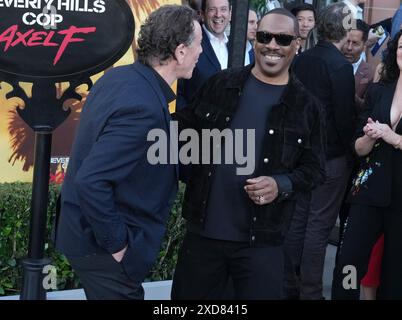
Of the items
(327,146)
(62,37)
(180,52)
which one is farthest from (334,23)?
(180,52)

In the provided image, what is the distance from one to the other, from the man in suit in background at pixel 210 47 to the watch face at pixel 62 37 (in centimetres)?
83

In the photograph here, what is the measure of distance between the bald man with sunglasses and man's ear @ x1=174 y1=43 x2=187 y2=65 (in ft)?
1.65

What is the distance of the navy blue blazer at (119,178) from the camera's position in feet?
9.53

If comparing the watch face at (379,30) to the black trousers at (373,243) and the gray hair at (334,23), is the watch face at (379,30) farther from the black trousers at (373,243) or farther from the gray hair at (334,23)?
the black trousers at (373,243)

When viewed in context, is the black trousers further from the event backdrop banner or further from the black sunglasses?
the event backdrop banner

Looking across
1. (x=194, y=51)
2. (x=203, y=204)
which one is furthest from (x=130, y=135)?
(x=203, y=204)

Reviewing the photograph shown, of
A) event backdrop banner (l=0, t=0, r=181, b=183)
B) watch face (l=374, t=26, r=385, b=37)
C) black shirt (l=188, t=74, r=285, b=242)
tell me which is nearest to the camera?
black shirt (l=188, t=74, r=285, b=242)

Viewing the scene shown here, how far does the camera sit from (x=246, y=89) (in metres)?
3.66

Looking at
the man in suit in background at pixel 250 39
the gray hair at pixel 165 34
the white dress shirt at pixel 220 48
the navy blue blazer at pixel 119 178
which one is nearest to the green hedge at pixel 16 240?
the white dress shirt at pixel 220 48

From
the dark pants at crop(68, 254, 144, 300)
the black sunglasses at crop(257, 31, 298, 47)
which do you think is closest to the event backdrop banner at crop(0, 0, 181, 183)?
the black sunglasses at crop(257, 31, 298, 47)

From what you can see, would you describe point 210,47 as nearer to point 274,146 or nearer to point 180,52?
point 274,146

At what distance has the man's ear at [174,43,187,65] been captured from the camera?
10.4ft

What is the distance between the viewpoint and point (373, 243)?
453 centimetres
